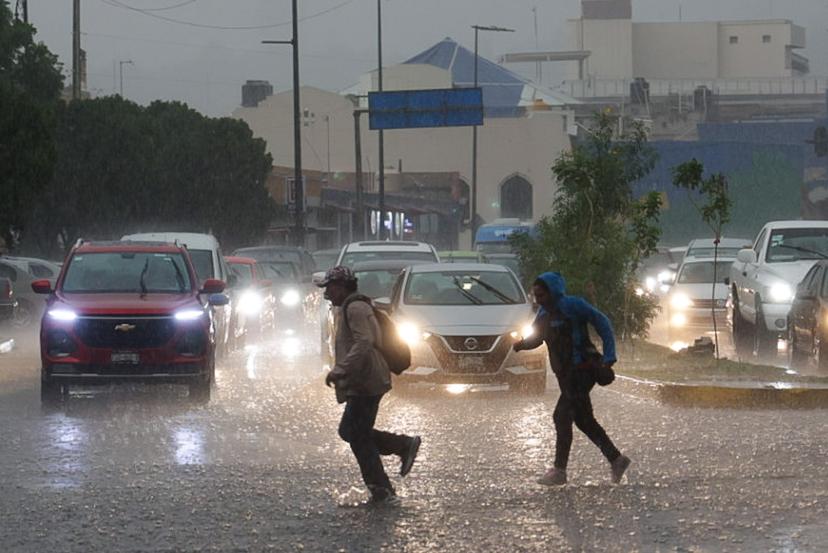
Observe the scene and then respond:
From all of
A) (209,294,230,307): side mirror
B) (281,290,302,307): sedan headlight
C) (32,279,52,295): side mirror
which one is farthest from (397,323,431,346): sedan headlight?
(281,290,302,307): sedan headlight

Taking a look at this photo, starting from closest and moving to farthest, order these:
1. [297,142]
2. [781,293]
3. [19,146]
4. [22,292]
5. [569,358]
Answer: [569,358] → [781,293] → [22,292] → [19,146] → [297,142]

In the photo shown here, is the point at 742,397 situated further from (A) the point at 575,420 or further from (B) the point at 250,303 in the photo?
(B) the point at 250,303

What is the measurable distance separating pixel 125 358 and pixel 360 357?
810 cm

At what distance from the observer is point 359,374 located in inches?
461

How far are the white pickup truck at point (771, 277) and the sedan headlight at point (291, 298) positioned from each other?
13.7m

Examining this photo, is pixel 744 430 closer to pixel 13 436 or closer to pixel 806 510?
pixel 806 510

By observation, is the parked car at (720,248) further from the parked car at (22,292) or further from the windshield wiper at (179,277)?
the windshield wiper at (179,277)

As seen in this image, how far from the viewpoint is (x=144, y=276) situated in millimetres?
20953

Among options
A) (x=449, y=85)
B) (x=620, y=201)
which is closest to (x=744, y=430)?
(x=620, y=201)

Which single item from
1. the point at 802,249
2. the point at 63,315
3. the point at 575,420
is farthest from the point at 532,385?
the point at 802,249

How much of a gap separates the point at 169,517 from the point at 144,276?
9923 millimetres

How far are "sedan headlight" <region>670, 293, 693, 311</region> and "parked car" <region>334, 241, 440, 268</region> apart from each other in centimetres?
743

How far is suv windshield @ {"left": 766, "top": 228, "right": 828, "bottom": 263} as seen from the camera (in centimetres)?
2845

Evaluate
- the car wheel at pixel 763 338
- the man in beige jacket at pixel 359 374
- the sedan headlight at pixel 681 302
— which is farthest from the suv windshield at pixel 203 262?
the man in beige jacket at pixel 359 374
